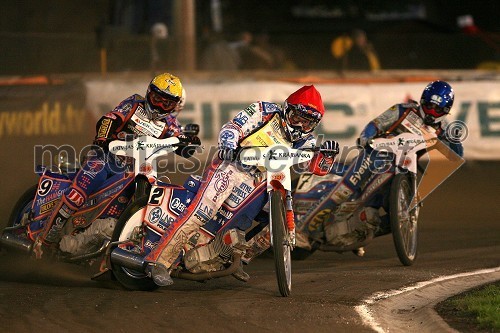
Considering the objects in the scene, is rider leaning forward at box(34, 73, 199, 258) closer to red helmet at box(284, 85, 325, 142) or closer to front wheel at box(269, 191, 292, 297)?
red helmet at box(284, 85, 325, 142)

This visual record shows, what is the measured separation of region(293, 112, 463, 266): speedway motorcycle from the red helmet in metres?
1.83

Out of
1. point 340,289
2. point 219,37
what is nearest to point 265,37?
point 219,37

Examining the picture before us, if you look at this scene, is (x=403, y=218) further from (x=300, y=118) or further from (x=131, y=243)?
(x=131, y=243)

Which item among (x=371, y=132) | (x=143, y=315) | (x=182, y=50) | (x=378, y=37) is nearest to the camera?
(x=143, y=315)

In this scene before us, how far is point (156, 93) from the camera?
413 inches

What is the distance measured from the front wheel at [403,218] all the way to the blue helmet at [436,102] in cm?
71

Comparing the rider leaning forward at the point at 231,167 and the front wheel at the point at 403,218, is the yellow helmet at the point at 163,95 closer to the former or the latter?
the rider leaning forward at the point at 231,167

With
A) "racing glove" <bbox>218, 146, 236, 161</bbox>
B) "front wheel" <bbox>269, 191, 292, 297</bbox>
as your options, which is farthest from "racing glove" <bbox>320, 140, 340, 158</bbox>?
"racing glove" <bbox>218, 146, 236, 161</bbox>

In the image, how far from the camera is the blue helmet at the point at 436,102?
11.6m

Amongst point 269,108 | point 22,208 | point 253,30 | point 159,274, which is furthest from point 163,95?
point 253,30

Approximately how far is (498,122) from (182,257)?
10.5m

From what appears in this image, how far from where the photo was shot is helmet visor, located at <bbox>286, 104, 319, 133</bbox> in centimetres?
951

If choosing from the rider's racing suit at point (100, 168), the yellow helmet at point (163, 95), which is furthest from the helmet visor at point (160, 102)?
the rider's racing suit at point (100, 168)

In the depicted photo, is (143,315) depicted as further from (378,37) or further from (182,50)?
(378,37)
